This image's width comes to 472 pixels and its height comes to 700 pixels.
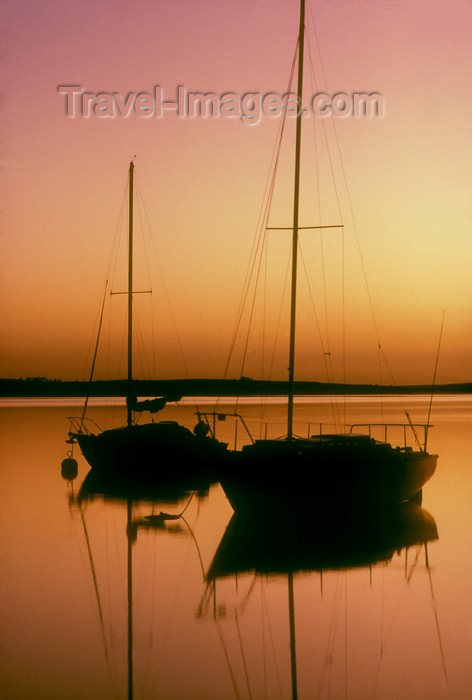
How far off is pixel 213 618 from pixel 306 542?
5.81 metres

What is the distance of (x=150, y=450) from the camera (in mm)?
28594

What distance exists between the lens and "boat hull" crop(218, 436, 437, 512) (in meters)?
18.8

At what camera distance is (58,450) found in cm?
4334

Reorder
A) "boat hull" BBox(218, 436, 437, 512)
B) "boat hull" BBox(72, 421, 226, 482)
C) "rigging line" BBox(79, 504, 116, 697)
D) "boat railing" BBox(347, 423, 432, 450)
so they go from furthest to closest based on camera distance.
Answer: "boat hull" BBox(72, 421, 226, 482) < "boat railing" BBox(347, 423, 432, 450) < "boat hull" BBox(218, 436, 437, 512) < "rigging line" BBox(79, 504, 116, 697)

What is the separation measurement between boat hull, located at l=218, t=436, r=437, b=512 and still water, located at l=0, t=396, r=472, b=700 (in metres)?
0.95

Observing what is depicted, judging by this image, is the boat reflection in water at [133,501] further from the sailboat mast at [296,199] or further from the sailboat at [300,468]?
the sailboat mast at [296,199]

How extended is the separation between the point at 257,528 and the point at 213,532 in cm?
111

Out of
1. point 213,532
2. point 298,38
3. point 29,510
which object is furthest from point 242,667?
point 298,38

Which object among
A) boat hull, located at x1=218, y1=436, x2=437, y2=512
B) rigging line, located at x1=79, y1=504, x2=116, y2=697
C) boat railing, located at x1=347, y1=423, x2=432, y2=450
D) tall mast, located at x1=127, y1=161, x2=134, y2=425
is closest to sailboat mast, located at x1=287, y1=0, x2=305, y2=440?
boat hull, located at x1=218, y1=436, x2=437, y2=512

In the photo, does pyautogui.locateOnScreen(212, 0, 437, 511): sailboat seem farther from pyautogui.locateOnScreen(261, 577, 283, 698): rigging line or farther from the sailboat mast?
pyautogui.locateOnScreen(261, 577, 283, 698): rigging line

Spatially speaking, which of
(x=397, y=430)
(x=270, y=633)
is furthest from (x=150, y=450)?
(x=397, y=430)

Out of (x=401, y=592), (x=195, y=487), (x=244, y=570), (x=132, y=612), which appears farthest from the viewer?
(x=195, y=487)

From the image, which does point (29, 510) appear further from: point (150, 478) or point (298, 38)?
point (298, 38)

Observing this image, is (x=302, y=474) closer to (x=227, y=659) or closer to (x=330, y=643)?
(x=330, y=643)
